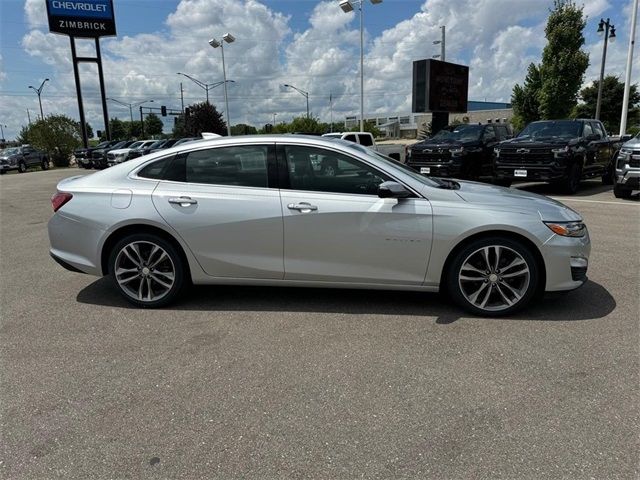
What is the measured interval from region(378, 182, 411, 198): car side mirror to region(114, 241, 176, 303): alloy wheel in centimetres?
199

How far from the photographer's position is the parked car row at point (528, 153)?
11867 millimetres

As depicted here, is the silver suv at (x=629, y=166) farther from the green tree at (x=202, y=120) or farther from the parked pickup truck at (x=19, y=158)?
the green tree at (x=202, y=120)

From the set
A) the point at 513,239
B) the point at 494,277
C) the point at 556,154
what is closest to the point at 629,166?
the point at 556,154

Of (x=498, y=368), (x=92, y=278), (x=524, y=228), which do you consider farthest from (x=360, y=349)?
(x=92, y=278)

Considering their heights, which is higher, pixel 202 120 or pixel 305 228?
pixel 202 120

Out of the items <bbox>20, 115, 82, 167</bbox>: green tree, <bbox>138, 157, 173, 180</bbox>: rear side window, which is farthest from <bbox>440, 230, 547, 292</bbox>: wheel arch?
<bbox>20, 115, 82, 167</bbox>: green tree

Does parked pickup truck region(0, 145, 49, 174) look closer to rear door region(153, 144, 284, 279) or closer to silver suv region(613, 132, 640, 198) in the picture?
rear door region(153, 144, 284, 279)

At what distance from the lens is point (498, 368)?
10.7 ft

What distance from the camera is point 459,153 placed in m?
13.5

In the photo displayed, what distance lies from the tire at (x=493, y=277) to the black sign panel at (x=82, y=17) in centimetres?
4637

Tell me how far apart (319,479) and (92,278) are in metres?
4.22

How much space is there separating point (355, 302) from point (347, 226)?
0.86m

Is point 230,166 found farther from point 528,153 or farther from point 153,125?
point 153,125

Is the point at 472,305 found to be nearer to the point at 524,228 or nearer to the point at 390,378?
the point at 524,228
